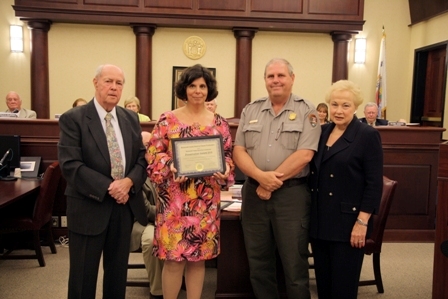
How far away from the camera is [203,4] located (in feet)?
21.8

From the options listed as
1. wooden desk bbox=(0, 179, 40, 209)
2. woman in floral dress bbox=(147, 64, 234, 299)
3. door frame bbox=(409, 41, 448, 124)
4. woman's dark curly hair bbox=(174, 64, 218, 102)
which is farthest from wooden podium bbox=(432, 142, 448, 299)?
door frame bbox=(409, 41, 448, 124)

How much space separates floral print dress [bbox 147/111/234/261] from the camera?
7.57 ft

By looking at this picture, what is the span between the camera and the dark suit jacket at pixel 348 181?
83.5 inches

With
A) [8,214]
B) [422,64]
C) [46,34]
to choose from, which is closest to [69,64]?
[46,34]

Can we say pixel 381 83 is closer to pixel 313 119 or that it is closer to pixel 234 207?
pixel 234 207

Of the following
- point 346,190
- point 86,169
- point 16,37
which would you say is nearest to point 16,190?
point 86,169

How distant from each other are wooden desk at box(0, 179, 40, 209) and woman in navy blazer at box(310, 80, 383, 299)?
2.18 m

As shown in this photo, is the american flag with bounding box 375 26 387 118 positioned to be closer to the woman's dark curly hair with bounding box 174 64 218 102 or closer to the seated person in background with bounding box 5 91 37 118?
the seated person in background with bounding box 5 91 37 118

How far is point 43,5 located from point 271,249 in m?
5.66

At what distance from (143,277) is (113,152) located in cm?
171

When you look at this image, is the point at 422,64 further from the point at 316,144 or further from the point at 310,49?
the point at 316,144

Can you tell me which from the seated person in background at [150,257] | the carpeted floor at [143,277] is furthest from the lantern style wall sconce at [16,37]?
the seated person in background at [150,257]

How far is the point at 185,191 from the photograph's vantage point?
2316 mm

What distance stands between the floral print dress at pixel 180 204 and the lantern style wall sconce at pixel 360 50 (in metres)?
5.78
